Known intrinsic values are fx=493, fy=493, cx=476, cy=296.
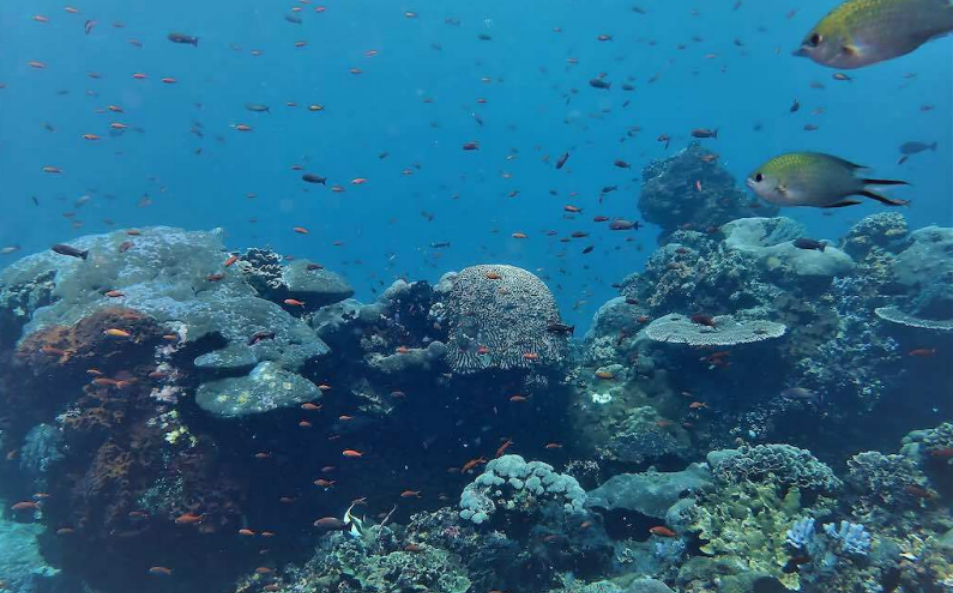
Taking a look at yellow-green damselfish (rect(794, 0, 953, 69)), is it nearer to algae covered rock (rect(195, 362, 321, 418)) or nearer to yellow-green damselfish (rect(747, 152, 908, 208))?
yellow-green damselfish (rect(747, 152, 908, 208))

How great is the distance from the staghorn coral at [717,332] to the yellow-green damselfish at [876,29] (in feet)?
24.1

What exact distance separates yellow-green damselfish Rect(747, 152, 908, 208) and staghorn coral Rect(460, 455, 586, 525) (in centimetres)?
550

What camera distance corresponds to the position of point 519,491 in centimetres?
735

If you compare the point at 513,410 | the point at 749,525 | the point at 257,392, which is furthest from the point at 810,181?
the point at 257,392

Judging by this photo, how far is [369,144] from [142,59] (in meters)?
41.5

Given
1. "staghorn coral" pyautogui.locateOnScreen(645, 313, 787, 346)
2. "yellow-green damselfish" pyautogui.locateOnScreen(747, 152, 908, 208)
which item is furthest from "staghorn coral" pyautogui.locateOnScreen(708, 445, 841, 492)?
"yellow-green damselfish" pyautogui.locateOnScreen(747, 152, 908, 208)

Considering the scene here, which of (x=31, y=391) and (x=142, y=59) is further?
(x=142, y=59)

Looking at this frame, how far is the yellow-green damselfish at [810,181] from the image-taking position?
2.86 meters

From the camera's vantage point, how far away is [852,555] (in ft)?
18.0

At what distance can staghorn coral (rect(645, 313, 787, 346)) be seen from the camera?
31.5ft

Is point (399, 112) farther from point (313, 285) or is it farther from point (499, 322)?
point (499, 322)

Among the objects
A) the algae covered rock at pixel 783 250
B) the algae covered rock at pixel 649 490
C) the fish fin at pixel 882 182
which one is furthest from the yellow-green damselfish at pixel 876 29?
the algae covered rock at pixel 783 250

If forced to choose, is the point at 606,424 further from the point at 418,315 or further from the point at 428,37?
the point at 428,37

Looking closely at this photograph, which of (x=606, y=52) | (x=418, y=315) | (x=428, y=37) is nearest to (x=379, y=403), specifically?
(x=418, y=315)
